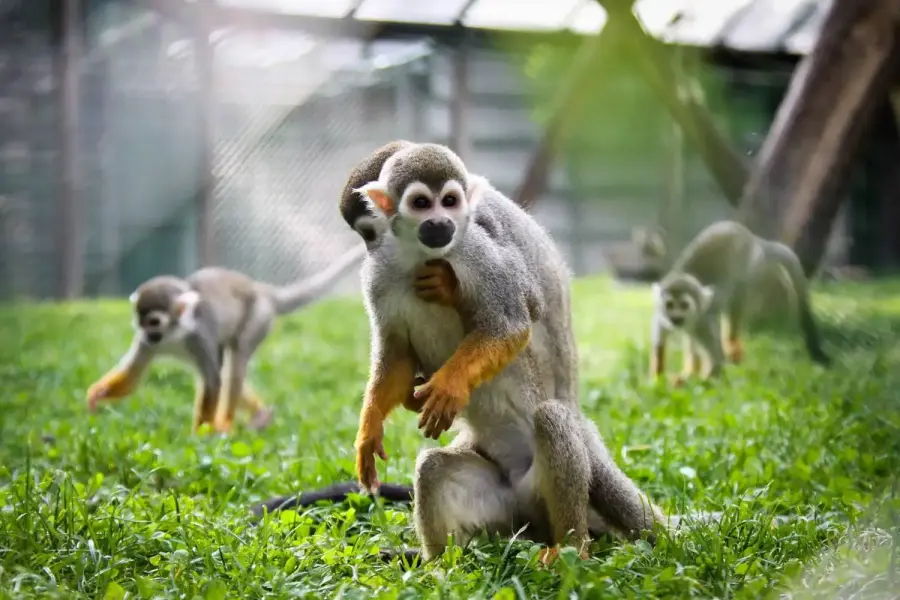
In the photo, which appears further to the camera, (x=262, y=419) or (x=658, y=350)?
(x=658, y=350)

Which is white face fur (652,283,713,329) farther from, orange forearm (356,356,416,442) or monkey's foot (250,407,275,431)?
orange forearm (356,356,416,442)

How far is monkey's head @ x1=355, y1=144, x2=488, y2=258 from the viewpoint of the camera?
2271 millimetres

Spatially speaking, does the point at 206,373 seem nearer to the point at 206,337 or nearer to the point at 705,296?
the point at 206,337

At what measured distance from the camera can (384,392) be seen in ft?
8.20

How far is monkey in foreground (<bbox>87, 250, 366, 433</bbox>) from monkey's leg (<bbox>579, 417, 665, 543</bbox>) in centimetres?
262

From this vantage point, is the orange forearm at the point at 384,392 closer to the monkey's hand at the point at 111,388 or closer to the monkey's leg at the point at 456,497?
the monkey's leg at the point at 456,497

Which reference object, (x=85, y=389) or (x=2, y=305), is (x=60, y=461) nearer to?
(x=85, y=389)

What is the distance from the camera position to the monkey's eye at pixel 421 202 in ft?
7.48

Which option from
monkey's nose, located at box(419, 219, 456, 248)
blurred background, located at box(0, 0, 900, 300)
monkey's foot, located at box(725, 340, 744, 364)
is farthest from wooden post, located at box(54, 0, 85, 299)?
monkey's nose, located at box(419, 219, 456, 248)

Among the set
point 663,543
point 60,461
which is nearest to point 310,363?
point 60,461

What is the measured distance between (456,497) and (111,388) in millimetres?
3096

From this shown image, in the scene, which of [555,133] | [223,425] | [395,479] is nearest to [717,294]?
[555,133]

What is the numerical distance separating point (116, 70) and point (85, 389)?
5.01 metres

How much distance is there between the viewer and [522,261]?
252cm
